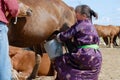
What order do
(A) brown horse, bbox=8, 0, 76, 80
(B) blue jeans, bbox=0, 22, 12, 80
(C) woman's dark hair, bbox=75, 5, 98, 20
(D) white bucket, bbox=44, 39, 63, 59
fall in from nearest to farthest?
(B) blue jeans, bbox=0, 22, 12, 80, (C) woman's dark hair, bbox=75, 5, 98, 20, (D) white bucket, bbox=44, 39, 63, 59, (A) brown horse, bbox=8, 0, 76, 80

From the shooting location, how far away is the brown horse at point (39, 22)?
6.61 metres

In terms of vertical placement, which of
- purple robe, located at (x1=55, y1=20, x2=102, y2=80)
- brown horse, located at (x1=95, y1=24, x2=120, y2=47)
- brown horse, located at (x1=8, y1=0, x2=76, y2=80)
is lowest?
brown horse, located at (x1=95, y1=24, x2=120, y2=47)

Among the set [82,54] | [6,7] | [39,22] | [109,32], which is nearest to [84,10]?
[82,54]

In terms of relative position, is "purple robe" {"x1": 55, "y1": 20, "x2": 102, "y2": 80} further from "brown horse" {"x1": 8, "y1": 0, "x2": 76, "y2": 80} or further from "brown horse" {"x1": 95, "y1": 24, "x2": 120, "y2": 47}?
"brown horse" {"x1": 95, "y1": 24, "x2": 120, "y2": 47}

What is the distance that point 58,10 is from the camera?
23.4ft

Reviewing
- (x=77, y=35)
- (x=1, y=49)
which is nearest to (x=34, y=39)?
(x=77, y=35)

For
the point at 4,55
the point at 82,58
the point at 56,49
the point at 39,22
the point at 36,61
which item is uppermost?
the point at 39,22

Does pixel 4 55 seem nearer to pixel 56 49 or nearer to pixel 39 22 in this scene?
pixel 56 49

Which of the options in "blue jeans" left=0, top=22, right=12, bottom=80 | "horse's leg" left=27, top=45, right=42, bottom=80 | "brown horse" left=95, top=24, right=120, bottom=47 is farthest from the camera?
"brown horse" left=95, top=24, right=120, bottom=47

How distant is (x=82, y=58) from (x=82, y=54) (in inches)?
2.5

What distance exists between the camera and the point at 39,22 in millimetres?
6828

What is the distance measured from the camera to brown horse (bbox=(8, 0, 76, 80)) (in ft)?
21.7

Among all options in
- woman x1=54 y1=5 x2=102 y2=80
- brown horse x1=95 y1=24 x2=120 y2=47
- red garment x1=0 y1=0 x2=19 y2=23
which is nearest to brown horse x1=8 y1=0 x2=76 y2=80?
woman x1=54 y1=5 x2=102 y2=80

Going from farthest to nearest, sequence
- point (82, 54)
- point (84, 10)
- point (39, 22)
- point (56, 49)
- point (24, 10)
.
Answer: point (39, 22) → point (24, 10) → point (56, 49) → point (84, 10) → point (82, 54)
